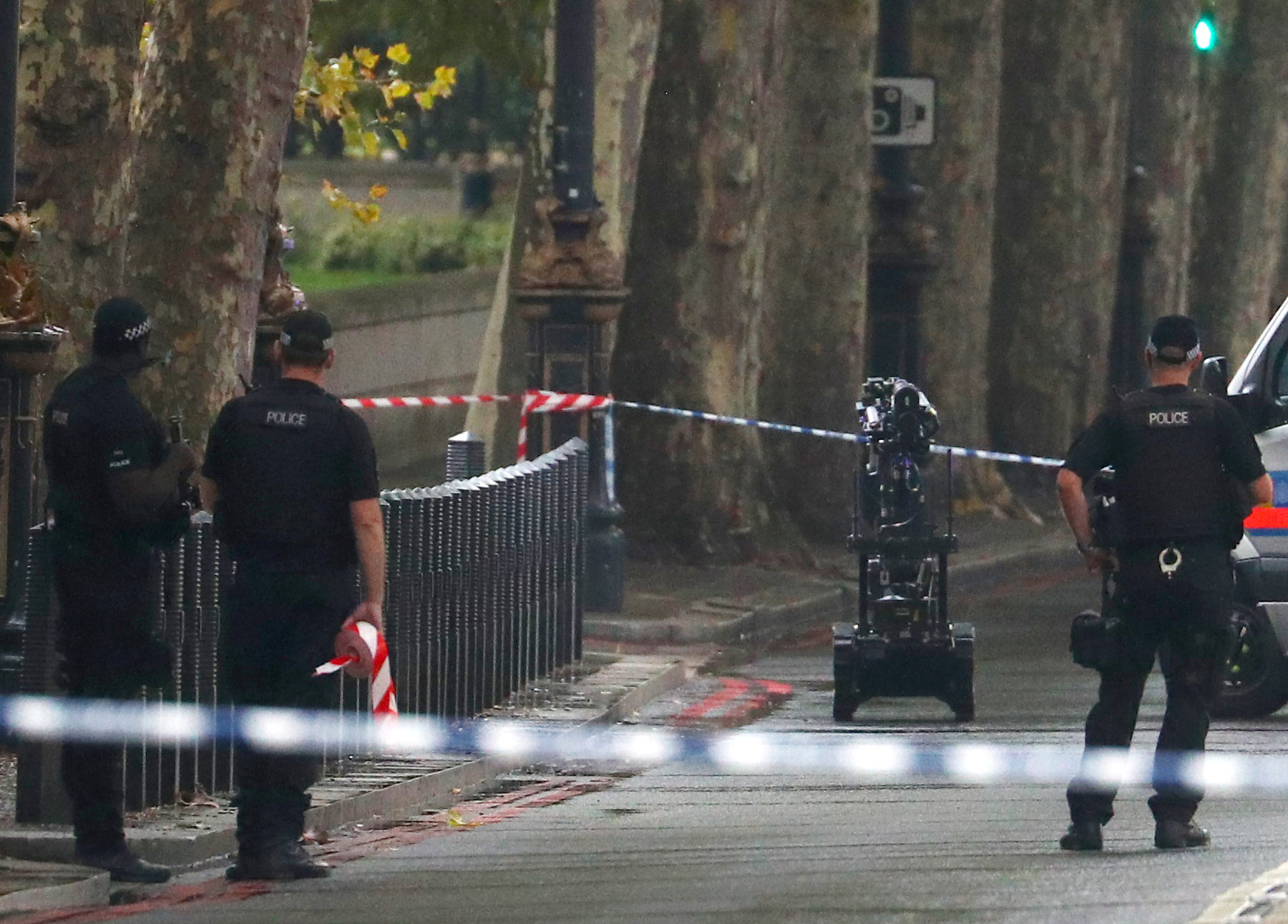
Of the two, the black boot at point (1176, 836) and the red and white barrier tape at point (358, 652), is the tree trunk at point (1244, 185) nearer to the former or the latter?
the black boot at point (1176, 836)

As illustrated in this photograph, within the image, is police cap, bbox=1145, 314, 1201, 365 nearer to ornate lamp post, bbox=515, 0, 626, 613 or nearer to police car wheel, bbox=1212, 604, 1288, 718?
police car wheel, bbox=1212, 604, 1288, 718

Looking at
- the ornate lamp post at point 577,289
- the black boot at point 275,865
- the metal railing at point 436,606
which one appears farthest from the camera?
the ornate lamp post at point 577,289

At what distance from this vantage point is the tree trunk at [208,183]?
13.9m

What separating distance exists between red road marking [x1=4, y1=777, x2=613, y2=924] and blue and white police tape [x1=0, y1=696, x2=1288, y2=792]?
13.9 inches

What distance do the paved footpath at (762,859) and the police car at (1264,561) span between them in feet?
1.71

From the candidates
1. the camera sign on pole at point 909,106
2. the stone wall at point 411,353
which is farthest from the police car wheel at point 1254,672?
the stone wall at point 411,353

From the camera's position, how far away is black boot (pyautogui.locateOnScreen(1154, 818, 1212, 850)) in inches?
414

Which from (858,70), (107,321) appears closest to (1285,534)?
(107,321)

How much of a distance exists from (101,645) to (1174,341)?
3491mm

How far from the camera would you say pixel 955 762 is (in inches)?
534

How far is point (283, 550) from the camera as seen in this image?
10.0 metres

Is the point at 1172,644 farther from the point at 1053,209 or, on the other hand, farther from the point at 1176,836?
the point at 1053,209

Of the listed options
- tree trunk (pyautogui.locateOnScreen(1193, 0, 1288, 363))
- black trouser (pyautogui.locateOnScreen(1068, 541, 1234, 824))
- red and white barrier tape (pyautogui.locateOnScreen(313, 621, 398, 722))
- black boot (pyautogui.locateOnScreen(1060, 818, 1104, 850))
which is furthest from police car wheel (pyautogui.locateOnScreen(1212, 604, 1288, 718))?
tree trunk (pyautogui.locateOnScreen(1193, 0, 1288, 363))

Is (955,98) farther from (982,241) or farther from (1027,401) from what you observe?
(1027,401)
